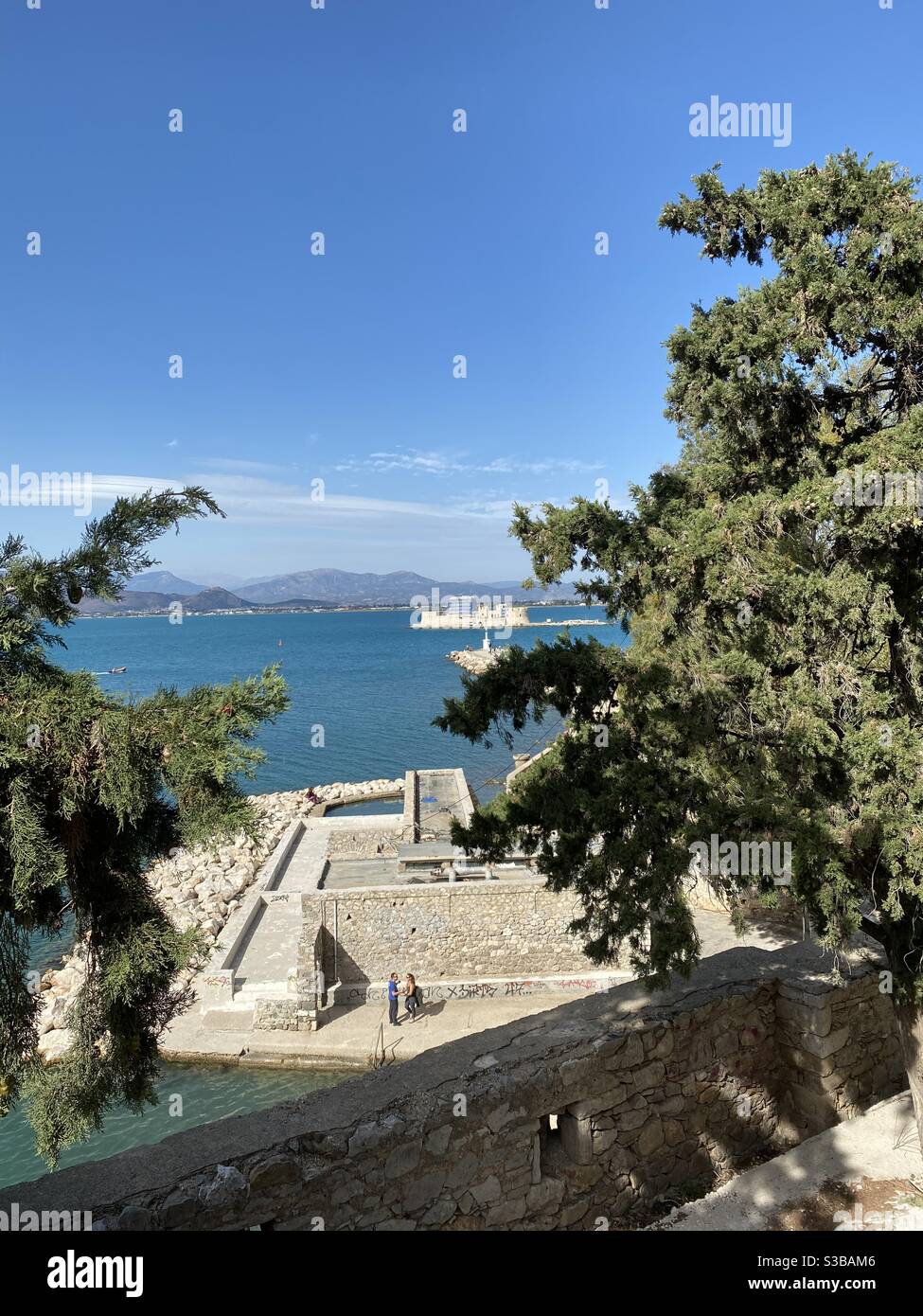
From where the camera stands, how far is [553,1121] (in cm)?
645

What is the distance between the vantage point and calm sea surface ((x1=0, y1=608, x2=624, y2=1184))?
13766 millimetres

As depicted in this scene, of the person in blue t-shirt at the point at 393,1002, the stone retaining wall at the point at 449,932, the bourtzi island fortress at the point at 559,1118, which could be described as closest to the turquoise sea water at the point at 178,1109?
the person in blue t-shirt at the point at 393,1002

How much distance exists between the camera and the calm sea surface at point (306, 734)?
13766mm

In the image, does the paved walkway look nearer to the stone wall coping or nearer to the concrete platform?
the concrete platform

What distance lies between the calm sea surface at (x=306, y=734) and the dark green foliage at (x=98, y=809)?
1.17ft

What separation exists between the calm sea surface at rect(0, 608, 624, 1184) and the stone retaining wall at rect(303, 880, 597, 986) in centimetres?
255

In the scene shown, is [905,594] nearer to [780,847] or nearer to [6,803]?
[780,847]

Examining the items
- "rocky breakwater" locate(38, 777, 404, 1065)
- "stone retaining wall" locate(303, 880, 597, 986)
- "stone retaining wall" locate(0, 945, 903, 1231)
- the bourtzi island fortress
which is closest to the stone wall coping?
"stone retaining wall" locate(303, 880, 597, 986)

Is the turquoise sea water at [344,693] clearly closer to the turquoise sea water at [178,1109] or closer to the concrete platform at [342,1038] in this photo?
the concrete platform at [342,1038]

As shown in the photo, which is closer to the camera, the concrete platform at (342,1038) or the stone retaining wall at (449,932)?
the concrete platform at (342,1038)

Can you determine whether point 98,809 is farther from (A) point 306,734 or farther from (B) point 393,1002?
(A) point 306,734

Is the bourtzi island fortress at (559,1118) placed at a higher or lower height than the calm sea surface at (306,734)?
higher
